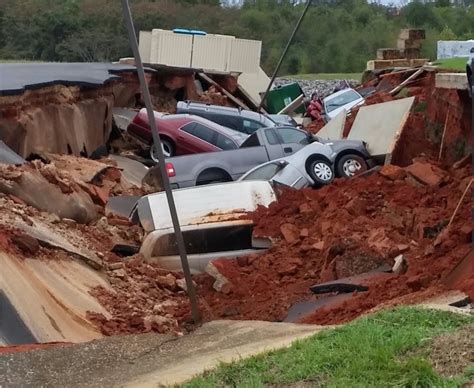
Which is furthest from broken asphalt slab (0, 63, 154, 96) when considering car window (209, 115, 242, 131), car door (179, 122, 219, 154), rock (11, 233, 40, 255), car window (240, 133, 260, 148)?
rock (11, 233, 40, 255)

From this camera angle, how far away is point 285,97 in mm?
46094

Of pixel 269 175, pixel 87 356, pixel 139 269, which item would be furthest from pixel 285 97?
pixel 87 356

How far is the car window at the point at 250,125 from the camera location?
2892 centimetres

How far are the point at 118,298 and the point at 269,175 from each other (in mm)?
6505

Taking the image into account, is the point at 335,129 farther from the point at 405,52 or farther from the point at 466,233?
the point at 405,52

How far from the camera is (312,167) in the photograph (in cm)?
2012

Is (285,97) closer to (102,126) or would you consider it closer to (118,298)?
(102,126)

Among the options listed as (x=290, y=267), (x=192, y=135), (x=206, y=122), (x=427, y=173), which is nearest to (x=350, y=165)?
(x=427, y=173)

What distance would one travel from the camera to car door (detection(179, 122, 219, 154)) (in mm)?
27078

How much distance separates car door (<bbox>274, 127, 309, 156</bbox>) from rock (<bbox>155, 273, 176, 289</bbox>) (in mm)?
8970

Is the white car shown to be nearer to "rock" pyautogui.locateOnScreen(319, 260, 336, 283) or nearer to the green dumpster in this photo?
the green dumpster

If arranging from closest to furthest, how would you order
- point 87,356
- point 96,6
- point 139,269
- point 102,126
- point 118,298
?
point 87,356
point 118,298
point 139,269
point 102,126
point 96,6

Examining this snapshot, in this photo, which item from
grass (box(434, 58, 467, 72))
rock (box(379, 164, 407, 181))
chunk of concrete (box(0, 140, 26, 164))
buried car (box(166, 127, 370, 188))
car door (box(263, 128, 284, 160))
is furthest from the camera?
grass (box(434, 58, 467, 72))

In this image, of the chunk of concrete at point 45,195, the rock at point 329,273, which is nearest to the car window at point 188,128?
the chunk of concrete at point 45,195
